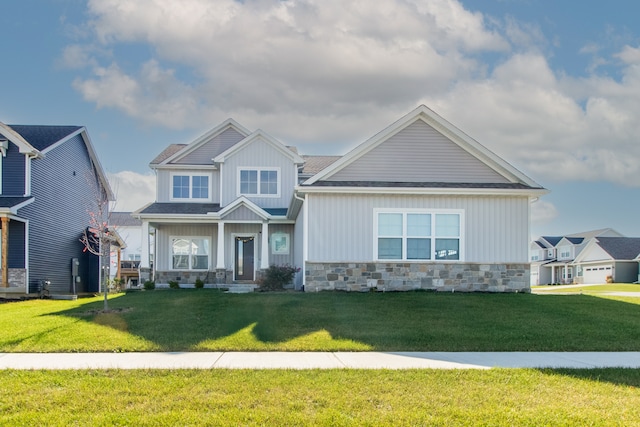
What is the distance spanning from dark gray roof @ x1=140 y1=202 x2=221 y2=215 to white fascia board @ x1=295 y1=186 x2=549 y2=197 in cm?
776

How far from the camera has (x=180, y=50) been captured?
16.8 metres

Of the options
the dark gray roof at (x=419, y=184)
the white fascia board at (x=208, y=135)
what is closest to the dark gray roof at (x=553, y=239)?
the white fascia board at (x=208, y=135)

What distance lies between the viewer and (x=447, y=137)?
18672 millimetres

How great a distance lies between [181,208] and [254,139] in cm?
431

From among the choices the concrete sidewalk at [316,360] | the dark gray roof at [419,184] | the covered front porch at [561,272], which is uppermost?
the dark gray roof at [419,184]

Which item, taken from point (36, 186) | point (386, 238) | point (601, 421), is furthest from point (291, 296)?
point (36, 186)

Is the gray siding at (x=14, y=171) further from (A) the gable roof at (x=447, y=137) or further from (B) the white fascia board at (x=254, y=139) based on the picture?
(A) the gable roof at (x=447, y=137)

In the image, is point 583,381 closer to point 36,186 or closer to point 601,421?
point 601,421

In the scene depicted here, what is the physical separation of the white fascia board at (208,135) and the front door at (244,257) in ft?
15.1

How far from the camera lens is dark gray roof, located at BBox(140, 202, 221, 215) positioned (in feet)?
76.4

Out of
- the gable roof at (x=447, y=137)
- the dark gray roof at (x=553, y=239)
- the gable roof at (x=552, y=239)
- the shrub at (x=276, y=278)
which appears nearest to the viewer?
the gable roof at (x=447, y=137)

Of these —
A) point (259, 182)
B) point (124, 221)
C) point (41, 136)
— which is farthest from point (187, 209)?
point (124, 221)

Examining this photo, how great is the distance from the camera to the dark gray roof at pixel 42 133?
77.5 feet

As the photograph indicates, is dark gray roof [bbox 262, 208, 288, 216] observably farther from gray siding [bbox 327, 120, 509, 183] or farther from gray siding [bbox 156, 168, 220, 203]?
gray siding [bbox 327, 120, 509, 183]
